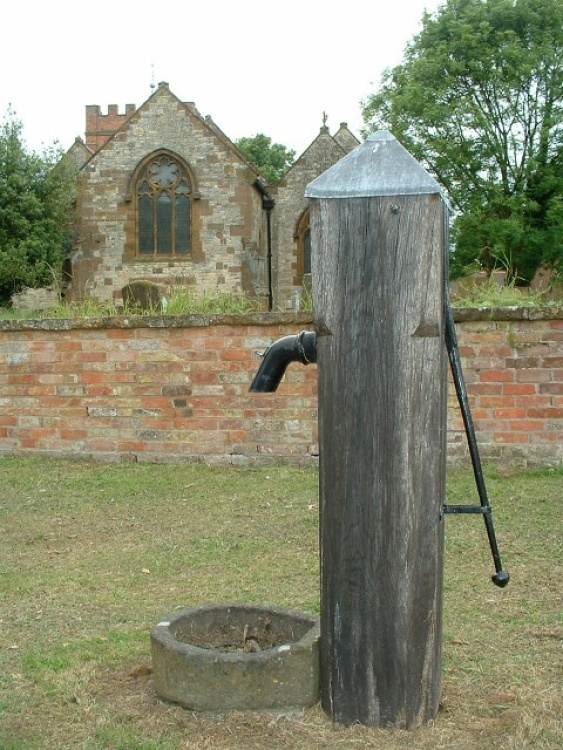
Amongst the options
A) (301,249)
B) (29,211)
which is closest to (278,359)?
(29,211)

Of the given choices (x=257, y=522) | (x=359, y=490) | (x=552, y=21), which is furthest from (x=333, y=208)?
(x=552, y=21)

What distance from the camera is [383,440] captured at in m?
3.03

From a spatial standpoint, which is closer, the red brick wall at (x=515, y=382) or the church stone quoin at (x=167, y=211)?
the red brick wall at (x=515, y=382)

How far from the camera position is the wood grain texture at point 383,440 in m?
2.99

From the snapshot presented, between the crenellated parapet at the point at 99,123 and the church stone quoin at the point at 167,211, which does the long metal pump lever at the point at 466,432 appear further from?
the crenellated parapet at the point at 99,123

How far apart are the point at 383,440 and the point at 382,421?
6cm

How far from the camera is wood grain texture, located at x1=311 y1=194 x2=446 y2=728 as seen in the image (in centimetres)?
299

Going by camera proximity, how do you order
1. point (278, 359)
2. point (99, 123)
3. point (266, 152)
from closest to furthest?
point (278, 359), point (99, 123), point (266, 152)

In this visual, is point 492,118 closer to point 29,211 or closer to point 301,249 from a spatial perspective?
point 301,249

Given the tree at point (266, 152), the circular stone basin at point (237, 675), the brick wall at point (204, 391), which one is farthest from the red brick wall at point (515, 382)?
the tree at point (266, 152)

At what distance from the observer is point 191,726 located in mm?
3113

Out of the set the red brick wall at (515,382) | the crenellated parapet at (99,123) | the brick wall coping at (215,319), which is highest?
the crenellated parapet at (99,123)

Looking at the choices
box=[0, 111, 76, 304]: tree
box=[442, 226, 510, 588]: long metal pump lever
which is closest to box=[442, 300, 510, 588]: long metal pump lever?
box=[442, 226, 510, 588]: long metal pump lever

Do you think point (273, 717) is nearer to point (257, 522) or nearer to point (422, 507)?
point (422, 507)
